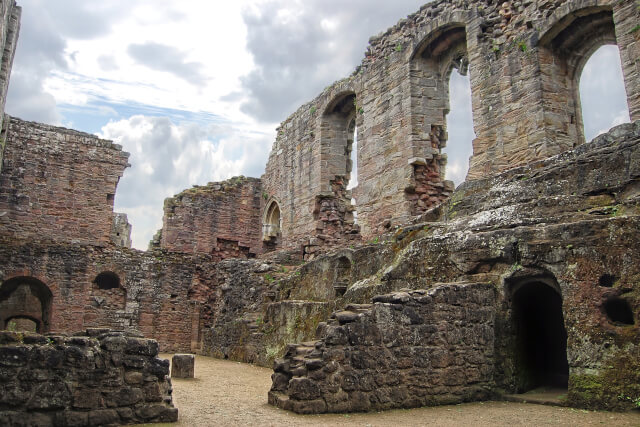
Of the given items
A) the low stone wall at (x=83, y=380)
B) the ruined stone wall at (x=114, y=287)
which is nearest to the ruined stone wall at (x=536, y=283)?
the low stone wall at (x=83, y=380)

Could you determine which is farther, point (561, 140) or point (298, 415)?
point (561, 140)

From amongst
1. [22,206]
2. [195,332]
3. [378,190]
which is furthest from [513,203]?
[22,206]

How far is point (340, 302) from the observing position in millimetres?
8727

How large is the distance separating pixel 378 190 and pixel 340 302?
23.5ft

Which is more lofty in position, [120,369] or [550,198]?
[550,198]

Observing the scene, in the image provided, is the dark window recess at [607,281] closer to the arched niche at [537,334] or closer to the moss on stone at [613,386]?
the arched niche at [537,334]

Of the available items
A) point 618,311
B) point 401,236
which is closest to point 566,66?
point 401,236

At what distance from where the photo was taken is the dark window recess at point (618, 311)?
546cm

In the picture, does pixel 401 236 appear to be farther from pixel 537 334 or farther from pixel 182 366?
pixel 182 366

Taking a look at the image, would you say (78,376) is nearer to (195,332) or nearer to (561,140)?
(561,140)

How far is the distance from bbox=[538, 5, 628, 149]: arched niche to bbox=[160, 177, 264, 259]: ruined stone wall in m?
13.4

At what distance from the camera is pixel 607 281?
18.2 feet

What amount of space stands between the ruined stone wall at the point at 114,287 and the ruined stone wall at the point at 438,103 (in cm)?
409

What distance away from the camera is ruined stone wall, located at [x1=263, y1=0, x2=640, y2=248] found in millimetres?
11375
